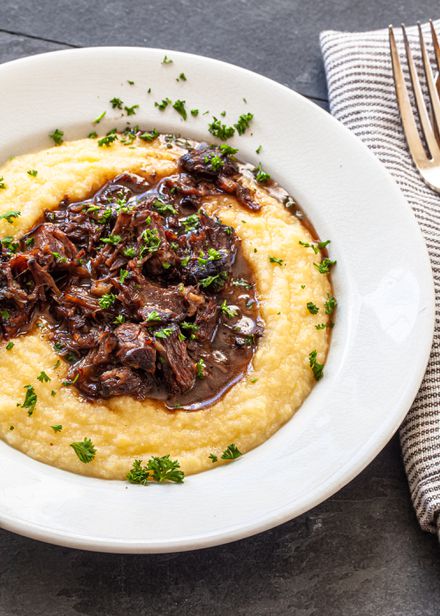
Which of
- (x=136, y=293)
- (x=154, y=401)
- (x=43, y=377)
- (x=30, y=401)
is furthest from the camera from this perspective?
(x=136, y=293)

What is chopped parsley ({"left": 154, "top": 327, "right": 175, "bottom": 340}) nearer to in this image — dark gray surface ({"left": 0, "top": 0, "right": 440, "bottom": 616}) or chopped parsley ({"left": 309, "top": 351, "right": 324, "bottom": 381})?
chopped parsley ({"left": 309, "top": 351, "right": 324, "bottom": 381})

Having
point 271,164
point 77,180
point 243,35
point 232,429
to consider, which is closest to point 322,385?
point 232,429

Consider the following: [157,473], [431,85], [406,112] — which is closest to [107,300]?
[157,473]

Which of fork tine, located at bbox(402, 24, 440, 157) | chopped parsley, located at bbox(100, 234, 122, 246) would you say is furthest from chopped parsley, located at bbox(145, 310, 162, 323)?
fork tine, located at bbox(402, 24, 440, 157)

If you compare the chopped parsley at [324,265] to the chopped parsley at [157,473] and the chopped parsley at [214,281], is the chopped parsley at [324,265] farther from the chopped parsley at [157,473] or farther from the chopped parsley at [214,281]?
the chopped parsley at [157,473]

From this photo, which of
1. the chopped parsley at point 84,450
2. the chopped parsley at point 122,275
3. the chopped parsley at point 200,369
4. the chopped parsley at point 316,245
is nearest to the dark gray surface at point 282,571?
the chopped parsley at point 84,450

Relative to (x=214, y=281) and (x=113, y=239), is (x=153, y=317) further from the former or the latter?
(x=113, y=239)
